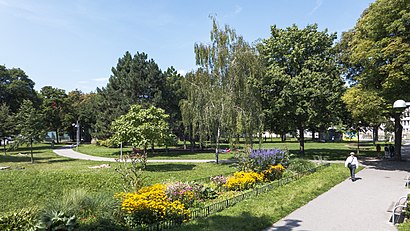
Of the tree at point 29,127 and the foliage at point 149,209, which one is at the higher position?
the tree at point 29,127

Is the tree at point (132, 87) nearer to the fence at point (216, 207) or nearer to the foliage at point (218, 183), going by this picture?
the foliage at point (218, 183)

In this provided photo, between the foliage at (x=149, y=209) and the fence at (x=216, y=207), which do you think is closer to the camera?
the fence at (x=216, y=207)

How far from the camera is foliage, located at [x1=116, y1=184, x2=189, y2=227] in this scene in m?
6.68

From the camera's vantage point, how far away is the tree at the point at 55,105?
175ft

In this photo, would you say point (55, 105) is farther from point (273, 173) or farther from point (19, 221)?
point (19, 221)

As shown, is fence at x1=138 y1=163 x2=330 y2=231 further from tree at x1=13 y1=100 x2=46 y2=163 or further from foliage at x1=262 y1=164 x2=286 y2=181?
tree at x1=13 y1=100 x2=46 y2=163

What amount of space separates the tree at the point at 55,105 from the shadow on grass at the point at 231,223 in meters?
54.0

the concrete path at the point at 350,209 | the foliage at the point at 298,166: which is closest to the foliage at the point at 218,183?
the concrete path at the point at 350,209

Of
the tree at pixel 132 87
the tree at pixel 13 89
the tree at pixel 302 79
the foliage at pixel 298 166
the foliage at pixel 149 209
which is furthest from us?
the tree at pixel 13 89

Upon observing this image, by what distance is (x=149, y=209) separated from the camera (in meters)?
6.75

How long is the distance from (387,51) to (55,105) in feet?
183

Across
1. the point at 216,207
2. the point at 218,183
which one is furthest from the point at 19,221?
the point at 218,183

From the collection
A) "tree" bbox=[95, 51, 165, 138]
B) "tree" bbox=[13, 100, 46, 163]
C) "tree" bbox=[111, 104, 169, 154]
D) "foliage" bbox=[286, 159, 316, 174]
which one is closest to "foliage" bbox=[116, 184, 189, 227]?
"foliage" bbox=[286, 159, 316, 174]

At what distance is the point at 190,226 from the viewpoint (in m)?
6.55
